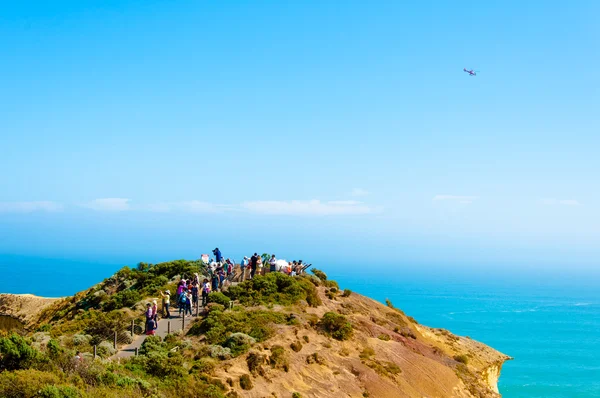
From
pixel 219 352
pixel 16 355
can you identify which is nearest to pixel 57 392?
pixel 16 355

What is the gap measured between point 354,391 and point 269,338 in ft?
15.6

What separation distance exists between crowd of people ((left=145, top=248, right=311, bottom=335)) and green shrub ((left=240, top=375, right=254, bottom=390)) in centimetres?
691

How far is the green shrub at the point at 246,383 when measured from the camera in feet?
69.7

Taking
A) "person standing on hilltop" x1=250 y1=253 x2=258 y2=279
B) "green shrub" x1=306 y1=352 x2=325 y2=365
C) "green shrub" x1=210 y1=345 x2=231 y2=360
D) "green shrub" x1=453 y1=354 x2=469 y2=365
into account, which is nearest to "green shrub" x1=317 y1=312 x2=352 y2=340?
"green shrub" x1=306 y1=352 x2=325 y2=365

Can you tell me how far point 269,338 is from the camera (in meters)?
25.6

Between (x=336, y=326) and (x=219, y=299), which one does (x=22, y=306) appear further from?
(x=336, y=326)

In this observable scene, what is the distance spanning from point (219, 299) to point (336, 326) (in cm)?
688

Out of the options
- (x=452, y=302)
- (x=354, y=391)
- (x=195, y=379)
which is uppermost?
(x=195, y=379)

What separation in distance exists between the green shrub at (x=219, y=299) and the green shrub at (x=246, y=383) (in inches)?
336

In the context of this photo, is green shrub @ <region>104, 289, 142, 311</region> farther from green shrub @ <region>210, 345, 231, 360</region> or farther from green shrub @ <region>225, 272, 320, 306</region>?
green shrub @ <region>210, 345, 231, 360</region>

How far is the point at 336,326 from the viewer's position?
2897 cm

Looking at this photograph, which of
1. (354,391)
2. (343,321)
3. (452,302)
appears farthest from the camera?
(452,302)

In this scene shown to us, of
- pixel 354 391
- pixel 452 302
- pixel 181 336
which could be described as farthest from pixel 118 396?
pixel 452 302

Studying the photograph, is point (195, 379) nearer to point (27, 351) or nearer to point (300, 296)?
point (27, 351)
